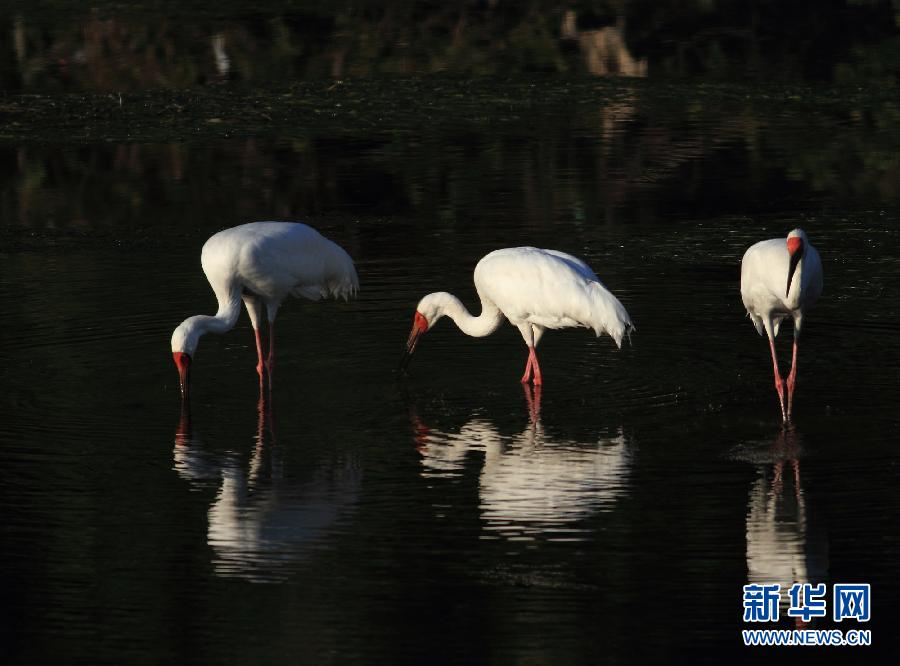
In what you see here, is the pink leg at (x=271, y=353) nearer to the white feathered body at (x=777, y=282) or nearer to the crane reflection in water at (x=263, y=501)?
the crane reflection in water at (x=263, y=501)

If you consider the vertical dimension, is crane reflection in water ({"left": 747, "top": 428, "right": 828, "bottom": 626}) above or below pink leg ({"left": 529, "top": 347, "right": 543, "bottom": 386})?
below

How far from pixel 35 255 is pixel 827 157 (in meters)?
9.50

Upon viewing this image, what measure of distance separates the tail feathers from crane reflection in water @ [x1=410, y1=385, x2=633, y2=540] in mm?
812

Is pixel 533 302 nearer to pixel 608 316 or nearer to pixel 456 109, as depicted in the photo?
pixel 608 316

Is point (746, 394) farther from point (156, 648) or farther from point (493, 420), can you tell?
point (156, 648)

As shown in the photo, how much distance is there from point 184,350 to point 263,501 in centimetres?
240

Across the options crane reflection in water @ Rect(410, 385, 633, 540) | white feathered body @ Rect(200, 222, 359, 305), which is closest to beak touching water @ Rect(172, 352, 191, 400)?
white feathered body @ Rect(200, 222, 359, 305)

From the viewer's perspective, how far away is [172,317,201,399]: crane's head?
12.3m

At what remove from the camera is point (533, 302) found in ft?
42.9

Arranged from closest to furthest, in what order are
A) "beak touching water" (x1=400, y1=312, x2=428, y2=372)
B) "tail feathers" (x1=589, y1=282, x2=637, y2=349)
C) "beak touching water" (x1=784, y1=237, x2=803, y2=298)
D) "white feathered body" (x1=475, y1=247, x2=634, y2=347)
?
"beak touching water" (x1=784, y1=237, x2=803, y2=298)
"tail feathers" (x1=589, y1=282, x2=637, y2=349)
"white feathered body" (x1=475, y1=247, x2=634, y2=347)
"beak touching water" (x1=400, y1=312, x2=428, y2=372)

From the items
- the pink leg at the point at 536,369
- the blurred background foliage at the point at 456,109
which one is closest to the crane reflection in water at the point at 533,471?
the pink leg at the point at 536,369

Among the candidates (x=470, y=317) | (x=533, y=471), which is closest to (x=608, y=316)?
(x=470, y=317)

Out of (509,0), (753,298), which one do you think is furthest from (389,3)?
(753,298)

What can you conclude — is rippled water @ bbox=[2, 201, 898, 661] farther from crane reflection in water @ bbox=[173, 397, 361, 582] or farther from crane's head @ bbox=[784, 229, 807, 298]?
crane's head @ bbox=[784, 229, 807, 298]
